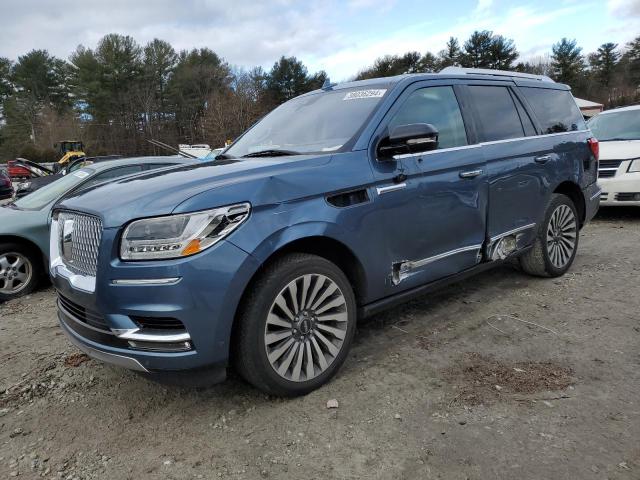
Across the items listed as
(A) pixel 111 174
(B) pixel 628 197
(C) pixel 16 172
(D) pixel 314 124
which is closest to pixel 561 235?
(D) pixel 314 124

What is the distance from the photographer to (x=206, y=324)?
246 centimetres

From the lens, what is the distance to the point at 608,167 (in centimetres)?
794

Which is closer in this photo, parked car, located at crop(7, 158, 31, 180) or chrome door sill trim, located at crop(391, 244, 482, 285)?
chrome door sill trim, located at crop(391, 244, 482, 285)

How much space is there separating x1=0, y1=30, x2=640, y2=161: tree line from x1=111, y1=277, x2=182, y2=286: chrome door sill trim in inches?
2155

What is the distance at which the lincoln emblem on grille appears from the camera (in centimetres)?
285

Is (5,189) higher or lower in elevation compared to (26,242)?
higher

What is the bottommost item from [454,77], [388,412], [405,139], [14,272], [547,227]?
[388,412]

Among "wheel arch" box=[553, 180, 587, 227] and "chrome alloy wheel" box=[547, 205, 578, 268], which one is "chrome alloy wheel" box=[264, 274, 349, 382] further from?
"wheel arch" box=[553, 180, 587, 227]

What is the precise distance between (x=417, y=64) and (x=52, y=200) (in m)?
62.8

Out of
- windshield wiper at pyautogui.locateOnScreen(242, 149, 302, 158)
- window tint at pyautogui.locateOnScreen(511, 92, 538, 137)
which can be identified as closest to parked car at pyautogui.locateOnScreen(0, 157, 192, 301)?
windshield wiper at pyautogui.locateOnScreen(242, 149, 302, 158)

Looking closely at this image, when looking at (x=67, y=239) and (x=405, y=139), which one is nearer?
(x=67, y=239)

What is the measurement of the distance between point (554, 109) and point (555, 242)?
4.47 feet

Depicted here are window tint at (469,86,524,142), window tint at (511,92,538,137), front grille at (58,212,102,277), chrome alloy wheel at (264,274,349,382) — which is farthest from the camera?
window tint at (511,92,538,137)

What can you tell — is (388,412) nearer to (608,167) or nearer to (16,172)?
(608,167)
